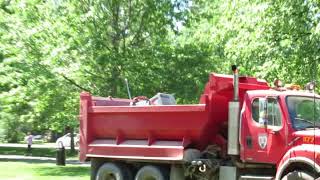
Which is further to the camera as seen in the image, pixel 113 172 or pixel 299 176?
pixel 113 172

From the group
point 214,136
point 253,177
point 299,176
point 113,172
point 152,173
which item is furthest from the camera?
point 113,172

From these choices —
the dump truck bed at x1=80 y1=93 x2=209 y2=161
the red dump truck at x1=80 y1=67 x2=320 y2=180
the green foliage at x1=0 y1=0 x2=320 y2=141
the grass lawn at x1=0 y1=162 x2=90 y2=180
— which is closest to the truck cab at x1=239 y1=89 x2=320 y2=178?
the red dump truck at x1=80 y1=67 x2=320 y2=180

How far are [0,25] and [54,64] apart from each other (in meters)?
3.65

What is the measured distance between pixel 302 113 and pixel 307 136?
0.83m

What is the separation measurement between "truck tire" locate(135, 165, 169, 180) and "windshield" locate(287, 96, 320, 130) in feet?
10.9

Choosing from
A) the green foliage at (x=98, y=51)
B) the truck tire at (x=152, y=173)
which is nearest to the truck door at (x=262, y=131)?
the truck tire at (x=152, y=173)

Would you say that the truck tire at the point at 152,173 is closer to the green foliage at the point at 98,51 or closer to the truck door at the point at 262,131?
the truck door at the point at 262,131

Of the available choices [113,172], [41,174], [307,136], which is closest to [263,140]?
[307,136]

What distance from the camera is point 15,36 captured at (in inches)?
970

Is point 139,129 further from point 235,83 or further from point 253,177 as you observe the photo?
point 253,177

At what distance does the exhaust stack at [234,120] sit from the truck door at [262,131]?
0.52 feet

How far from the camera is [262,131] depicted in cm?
1129

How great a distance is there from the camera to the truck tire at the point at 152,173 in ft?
42.8

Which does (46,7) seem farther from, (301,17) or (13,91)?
(301,17)
